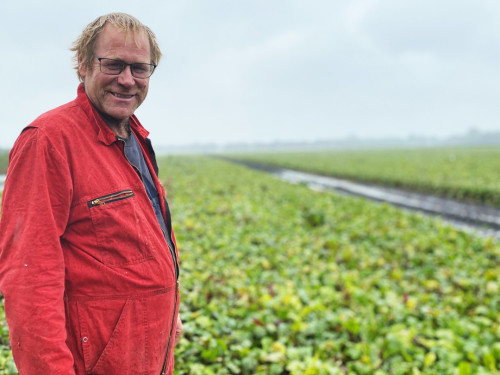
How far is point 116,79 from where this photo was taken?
152cm

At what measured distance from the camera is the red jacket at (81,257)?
1252 mm

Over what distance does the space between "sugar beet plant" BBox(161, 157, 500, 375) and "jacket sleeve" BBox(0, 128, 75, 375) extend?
5.78 feet

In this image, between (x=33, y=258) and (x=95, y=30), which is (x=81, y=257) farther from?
→ (x=95, y=30)

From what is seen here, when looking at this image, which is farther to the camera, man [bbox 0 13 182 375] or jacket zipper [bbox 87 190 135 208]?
jacket zipper [bbox 87 190 135 208]

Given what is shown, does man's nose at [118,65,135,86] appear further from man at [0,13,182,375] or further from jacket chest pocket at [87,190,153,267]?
jacket chest pocket at [87,190,153,267]

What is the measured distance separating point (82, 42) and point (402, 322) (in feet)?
14.9

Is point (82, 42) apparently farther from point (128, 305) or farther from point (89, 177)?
point (128, 305)

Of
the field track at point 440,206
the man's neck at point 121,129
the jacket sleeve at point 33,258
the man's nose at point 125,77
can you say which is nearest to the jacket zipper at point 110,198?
the jacket sleeve at point 33,258

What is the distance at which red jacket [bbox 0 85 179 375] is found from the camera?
4.11ft

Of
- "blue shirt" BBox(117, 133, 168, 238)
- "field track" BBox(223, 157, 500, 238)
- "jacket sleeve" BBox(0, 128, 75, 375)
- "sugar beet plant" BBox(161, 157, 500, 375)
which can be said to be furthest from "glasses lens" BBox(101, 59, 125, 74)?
"field track" BBox(223, 157, 500, 238)

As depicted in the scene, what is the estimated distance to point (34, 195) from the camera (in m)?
1.25

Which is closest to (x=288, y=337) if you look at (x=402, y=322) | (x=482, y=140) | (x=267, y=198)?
(x=402, y=322)

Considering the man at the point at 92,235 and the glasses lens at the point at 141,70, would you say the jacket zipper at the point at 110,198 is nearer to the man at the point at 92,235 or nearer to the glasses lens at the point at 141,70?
the man at the point at 92,235

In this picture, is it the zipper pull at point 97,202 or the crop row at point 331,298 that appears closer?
the zipper pull at point 97,202
